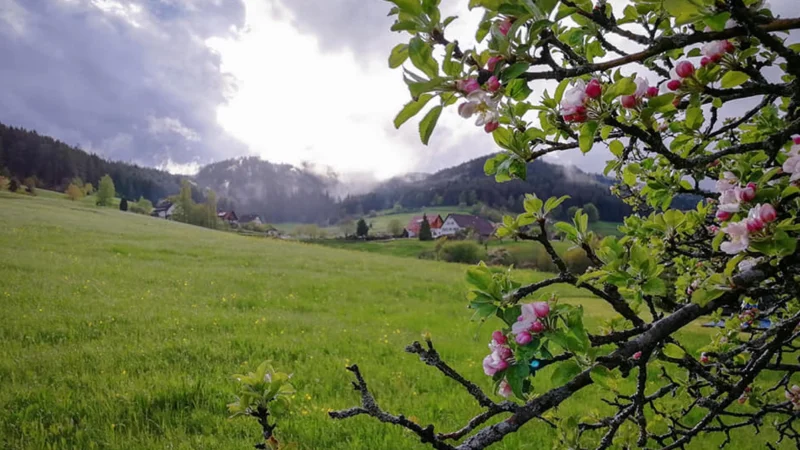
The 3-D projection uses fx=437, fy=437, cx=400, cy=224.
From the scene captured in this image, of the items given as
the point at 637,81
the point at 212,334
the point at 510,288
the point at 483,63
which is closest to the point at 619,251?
the point at 510,288

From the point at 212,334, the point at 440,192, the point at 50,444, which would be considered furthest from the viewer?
the point at 440,192

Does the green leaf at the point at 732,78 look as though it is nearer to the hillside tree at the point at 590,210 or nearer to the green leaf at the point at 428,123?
the hillside tree at the point at 590,210

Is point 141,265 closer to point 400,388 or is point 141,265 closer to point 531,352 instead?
point 400,388

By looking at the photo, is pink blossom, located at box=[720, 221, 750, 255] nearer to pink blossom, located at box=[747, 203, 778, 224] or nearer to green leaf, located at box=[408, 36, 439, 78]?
pink blossom, located at box=[747, 203, 778, 224]

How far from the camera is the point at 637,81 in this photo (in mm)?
1256

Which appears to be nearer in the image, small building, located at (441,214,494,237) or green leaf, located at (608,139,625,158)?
green leaf, located at (608,139,625,158)

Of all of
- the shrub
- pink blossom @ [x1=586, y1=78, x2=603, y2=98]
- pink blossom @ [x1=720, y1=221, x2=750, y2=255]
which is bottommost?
pink blossom @ [x1=720, y1=221, x2=750, y2=255]

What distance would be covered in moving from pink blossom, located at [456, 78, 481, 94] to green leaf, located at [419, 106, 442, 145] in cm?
8

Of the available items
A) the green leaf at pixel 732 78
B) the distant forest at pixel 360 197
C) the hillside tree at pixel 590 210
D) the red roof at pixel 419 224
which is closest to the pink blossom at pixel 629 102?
the green leaf at pixel 732 78

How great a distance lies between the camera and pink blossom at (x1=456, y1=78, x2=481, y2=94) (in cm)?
110

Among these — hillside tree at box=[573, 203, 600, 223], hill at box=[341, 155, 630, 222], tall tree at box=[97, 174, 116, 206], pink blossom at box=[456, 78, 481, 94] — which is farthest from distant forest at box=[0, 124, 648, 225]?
pink blossom at box=[456, 78, 481, 94]

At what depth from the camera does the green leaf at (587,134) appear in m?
1.17

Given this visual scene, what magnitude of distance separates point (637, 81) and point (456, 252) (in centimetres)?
4543

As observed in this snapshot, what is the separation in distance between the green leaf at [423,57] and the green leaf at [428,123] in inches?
3.7
